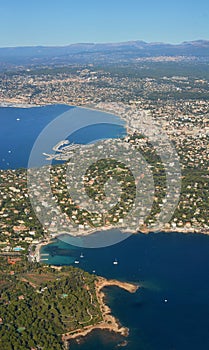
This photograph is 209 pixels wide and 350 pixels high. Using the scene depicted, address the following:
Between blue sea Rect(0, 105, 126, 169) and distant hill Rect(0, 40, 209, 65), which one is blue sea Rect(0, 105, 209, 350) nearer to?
blue sea Rect(0, 105, 126, 169)

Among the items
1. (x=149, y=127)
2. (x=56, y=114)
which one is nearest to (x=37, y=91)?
(x=56, y=114)

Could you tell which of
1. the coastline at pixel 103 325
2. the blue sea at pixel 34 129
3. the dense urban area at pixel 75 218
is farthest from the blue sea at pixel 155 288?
the blue sea at pixel 34 129

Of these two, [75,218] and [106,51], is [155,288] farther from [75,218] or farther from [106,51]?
[106,51]

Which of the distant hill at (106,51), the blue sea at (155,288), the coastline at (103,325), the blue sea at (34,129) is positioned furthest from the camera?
the distant hill at (106,51)

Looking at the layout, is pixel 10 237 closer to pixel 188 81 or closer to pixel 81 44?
pixel 188 81

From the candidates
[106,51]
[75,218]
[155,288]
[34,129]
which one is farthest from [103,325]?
[106,51]

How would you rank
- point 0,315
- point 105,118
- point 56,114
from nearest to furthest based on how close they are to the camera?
point 0,315, point 105,118, point 56,114

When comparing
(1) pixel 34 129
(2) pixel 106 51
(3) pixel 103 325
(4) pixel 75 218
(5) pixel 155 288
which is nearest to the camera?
(3) pixel 103 325

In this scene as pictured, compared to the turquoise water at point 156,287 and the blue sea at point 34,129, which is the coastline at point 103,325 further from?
the blue sea at point 34,129
